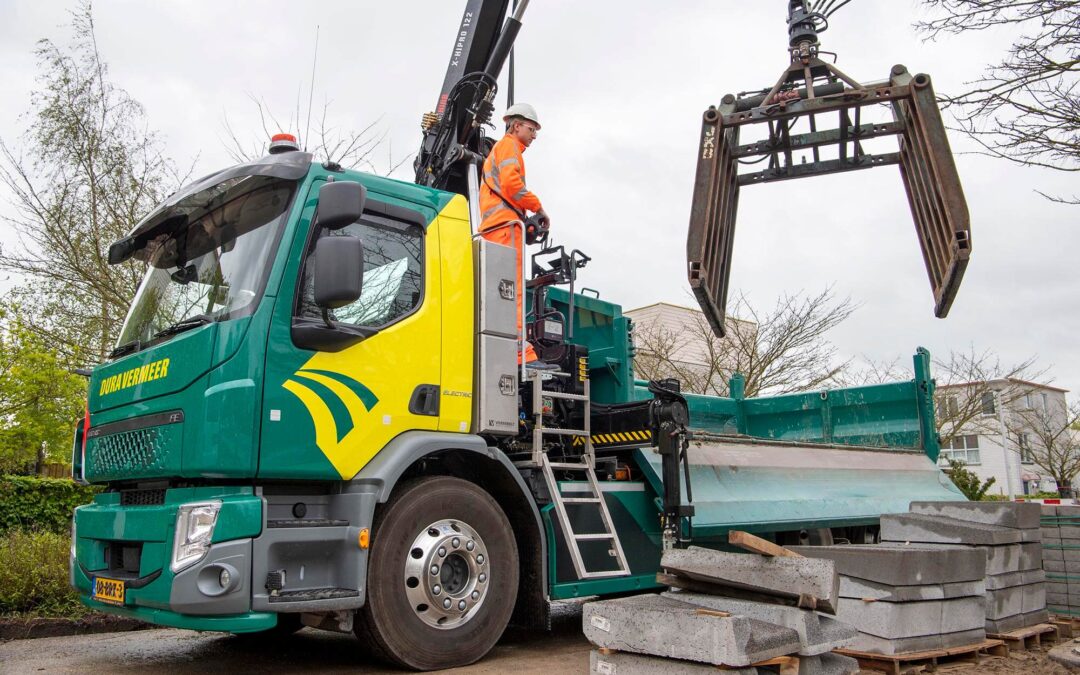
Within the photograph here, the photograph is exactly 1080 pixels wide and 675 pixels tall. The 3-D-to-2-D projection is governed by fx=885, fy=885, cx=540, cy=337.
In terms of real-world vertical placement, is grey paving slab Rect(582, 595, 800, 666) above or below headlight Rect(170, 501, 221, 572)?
below

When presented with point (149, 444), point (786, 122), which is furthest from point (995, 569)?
point (149, 444)

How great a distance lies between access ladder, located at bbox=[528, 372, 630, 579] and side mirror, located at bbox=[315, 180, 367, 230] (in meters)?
1.79

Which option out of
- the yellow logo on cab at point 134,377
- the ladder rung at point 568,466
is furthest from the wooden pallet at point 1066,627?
the yellow logo on cab at point 134,377

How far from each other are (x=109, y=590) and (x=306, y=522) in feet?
3.69

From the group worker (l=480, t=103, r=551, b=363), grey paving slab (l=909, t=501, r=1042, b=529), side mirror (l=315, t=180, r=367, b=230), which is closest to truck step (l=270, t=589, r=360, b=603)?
side mirror (l=315, t=180, r=367, b=230)

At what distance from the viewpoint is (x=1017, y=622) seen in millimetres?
6109

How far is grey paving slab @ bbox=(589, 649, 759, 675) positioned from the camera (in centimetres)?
392

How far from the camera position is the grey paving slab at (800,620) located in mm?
4211

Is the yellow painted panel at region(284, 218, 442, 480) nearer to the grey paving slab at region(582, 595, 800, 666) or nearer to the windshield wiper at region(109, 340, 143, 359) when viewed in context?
the windshield wiper at region(109, 340, 143, 359)

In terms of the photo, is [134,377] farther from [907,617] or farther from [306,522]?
[907,617]

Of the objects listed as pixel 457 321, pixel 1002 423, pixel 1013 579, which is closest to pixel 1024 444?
pixel 1002 423

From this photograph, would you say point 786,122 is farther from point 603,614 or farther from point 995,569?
point 603,614

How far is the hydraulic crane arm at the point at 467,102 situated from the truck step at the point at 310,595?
395 centimetres

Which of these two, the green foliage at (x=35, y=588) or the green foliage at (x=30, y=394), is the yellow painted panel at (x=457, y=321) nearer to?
the green foliage at (x=35, y=588)
